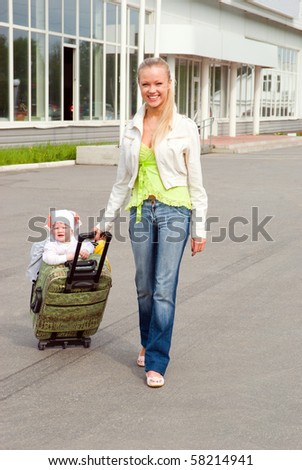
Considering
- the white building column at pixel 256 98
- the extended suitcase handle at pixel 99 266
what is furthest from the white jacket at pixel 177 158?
the white building column at pixel 256 98

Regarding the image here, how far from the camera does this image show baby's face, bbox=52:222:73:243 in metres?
5.70

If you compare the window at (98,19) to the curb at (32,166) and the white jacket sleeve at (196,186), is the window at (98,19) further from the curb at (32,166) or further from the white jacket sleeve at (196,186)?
the white jacket sleeve at (196,186)

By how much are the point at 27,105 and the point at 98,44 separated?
18.1ft

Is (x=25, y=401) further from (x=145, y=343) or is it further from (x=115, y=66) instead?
(x=115, y=66)

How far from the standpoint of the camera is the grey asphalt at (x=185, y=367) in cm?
436

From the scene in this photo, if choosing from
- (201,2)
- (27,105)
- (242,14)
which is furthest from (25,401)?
(242,14)

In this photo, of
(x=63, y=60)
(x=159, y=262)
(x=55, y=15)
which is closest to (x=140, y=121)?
(x=159, y=262)

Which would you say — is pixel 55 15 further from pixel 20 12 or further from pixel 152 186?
pixel 152 186

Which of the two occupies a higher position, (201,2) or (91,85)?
(201,2)

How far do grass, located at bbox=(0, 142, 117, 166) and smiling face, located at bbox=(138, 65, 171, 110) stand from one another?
17026 millimetres

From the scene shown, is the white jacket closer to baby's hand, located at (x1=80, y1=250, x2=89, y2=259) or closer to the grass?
baby's hand, located at (x1=80, y1=250, x2=89, y2=259)

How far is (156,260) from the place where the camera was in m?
5.16

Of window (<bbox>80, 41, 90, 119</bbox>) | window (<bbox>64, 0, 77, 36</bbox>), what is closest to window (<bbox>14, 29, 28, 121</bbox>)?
window (<bbox>64, 0, 77, 36</bbox>)

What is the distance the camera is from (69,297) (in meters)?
5.59
